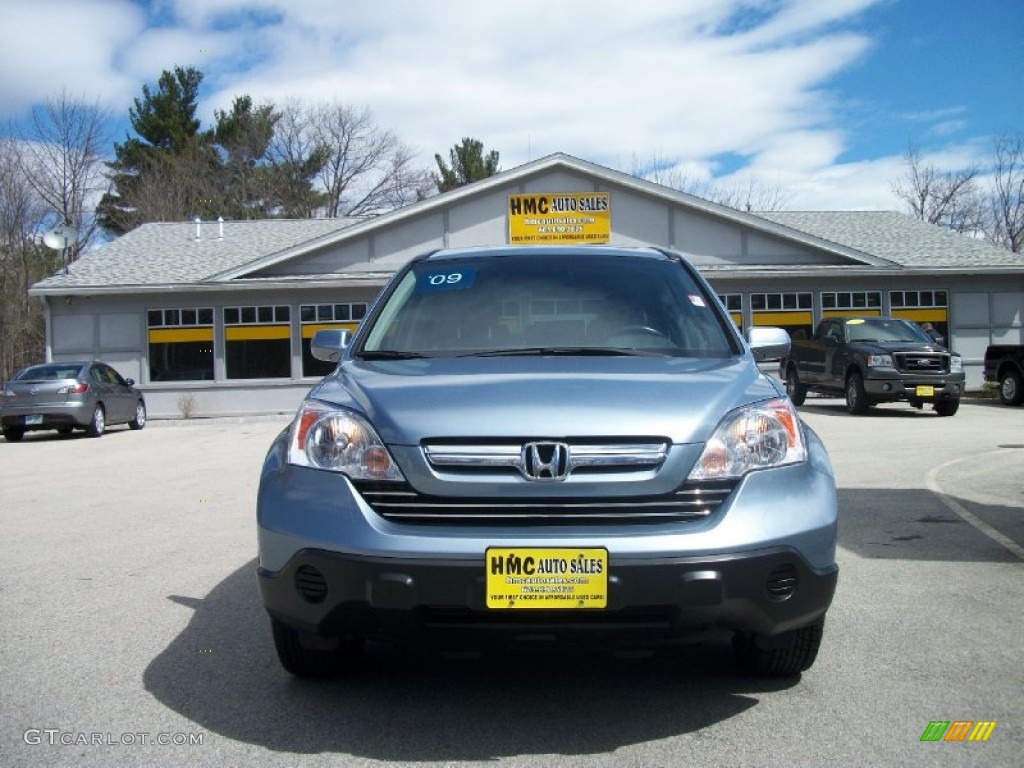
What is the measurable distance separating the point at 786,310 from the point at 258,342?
13.6 metres

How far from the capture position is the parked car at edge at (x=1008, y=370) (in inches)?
747

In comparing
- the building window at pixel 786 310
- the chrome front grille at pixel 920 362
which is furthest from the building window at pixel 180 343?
the chrome front grille at pixel 920 362

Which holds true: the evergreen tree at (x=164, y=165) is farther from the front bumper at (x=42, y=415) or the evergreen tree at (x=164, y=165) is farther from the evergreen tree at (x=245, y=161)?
the front bumper at (x=42, y=415)

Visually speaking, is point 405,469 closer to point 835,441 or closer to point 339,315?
point 835,441

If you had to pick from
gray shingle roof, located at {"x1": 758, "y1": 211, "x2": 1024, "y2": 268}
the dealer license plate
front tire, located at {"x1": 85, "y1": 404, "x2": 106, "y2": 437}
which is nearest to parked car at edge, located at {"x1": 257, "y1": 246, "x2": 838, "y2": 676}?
the dealer license plate

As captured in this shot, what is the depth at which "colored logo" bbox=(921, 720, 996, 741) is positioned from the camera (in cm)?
319

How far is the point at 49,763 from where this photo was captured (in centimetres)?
309

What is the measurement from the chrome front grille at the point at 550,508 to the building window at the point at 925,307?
78.1 feet

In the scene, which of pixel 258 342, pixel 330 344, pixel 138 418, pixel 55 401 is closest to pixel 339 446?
pixel 330 344

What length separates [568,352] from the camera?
385 cm

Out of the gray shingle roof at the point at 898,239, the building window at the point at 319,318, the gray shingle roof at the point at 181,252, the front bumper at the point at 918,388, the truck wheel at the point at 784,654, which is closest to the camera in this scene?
the truck wheel at the point at 784,654

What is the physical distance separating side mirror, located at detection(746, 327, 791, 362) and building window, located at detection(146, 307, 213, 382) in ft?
70.0

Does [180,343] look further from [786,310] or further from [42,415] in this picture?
[786,310]

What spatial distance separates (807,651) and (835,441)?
9746 millimetres
